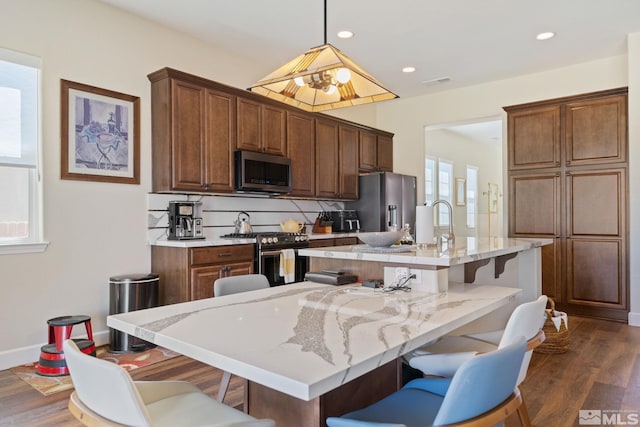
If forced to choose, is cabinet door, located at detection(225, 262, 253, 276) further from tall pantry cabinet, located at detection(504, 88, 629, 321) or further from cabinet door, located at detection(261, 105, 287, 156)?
tall pantry cabinet, located at detection(504, 88, 629, 321)

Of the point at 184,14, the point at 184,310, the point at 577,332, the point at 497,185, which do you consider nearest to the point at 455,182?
the point at 497,185

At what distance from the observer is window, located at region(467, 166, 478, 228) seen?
377 inches

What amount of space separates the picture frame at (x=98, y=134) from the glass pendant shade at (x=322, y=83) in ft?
5.52

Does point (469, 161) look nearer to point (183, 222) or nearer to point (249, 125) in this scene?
point (249, 125)

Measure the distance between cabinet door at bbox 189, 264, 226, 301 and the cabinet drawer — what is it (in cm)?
5

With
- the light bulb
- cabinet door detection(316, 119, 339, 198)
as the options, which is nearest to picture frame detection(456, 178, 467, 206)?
cabinet door detection(316, 119, 339, 198)

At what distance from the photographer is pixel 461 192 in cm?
917

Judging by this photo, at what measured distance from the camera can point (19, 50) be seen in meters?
3.14

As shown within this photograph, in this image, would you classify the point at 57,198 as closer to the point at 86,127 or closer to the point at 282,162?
the point at 86,127

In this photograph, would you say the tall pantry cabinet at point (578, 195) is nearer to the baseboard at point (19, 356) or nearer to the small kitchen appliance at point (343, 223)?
the small kitchen appliance at point (343, 223)

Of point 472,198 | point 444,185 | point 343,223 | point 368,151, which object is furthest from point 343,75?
point 472,198

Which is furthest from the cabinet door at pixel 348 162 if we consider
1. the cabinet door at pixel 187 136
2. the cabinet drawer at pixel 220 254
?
the cabinet door at pixel 187 136

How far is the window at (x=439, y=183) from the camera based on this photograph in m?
8.08

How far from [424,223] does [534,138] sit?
10.1 feet
